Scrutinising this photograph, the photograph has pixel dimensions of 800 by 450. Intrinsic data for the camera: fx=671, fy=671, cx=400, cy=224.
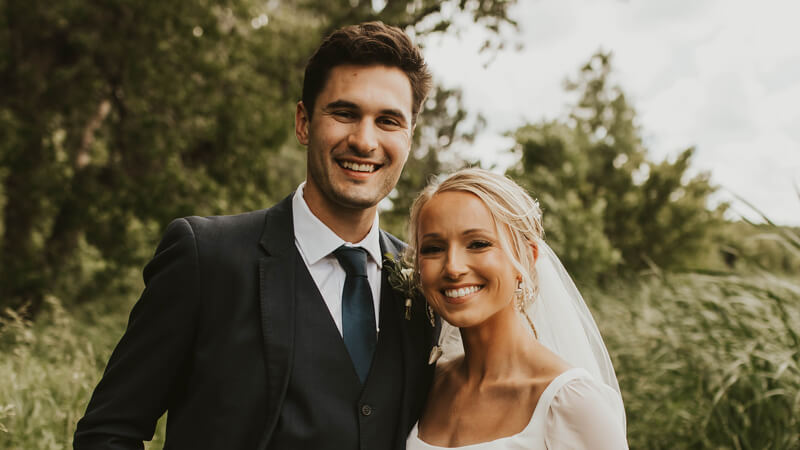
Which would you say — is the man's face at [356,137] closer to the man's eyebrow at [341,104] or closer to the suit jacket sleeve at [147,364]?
the man's eyebrow at [341,104]

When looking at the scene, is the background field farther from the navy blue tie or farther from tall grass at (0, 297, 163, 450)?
the navy blue tie

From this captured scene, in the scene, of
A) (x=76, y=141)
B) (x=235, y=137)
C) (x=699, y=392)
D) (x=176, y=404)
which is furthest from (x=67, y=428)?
(x=76, y=141)

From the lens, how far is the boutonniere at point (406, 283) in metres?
2.50

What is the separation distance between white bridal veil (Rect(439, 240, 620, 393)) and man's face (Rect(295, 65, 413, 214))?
0.71 m

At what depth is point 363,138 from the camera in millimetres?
2408

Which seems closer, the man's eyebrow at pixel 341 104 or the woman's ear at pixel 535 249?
the man's eyebrow at pixel 341 104

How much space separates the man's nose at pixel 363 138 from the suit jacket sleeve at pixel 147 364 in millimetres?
694

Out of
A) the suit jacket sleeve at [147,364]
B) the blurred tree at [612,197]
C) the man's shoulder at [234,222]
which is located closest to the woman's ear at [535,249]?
the man's shoulder at [234,222]

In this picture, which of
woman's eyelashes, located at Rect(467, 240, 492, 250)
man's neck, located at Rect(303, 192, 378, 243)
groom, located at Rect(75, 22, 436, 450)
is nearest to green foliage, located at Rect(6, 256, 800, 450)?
groom, located at Rect(75, 22, 436, 450)

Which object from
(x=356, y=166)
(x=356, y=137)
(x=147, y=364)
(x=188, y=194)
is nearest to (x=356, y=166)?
(x=356, y=166)

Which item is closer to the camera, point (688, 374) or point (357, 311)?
point (357, 311)

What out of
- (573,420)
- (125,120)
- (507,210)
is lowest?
(573,420)

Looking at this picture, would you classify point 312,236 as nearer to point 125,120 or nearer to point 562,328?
point 562,328

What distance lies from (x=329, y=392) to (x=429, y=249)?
2.10ft
